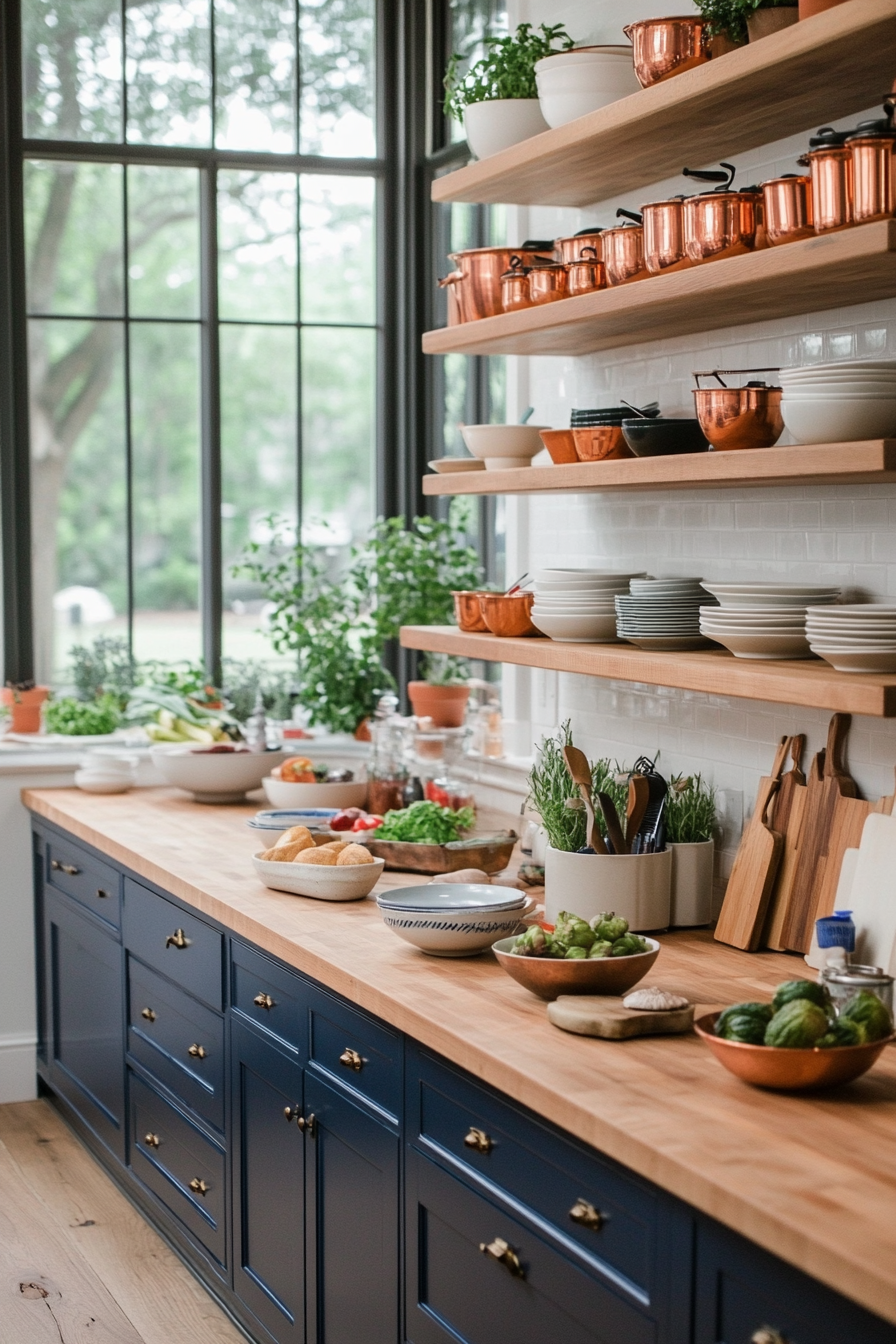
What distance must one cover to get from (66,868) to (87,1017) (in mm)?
428

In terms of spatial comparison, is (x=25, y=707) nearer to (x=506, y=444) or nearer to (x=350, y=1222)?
(x=506, y=444)

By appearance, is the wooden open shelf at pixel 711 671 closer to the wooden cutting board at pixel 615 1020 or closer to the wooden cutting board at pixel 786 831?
the wooden cutting board at pixel 786 831

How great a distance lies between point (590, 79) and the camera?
3.16 m

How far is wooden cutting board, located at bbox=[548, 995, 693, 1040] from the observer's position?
2.26m

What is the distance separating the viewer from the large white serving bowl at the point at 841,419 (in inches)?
94.2

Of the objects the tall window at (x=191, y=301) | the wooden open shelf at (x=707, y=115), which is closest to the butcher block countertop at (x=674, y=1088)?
the wooden open shelf at (x=707, y=115)

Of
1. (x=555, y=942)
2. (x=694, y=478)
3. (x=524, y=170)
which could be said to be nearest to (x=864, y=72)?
(x=694, y=478)

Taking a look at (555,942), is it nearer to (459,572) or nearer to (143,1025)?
(143,1025)

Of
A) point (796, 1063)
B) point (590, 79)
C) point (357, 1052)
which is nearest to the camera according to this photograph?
point (796, 1063)

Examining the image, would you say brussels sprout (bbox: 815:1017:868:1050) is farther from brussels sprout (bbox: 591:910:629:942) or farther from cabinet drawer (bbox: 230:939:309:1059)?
cabinet drawer (bbox: 230:939:309:1059)

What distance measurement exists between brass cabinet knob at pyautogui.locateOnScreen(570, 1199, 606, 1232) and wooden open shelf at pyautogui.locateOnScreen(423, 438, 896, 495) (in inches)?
44.4

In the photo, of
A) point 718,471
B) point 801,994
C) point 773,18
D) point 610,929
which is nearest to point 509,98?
point 773,18

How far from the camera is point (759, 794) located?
291 cm

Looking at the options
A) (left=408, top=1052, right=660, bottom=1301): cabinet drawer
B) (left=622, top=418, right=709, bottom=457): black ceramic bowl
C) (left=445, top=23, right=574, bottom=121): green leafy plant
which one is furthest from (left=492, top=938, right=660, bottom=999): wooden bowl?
(left=445, top=23, right=574, bottom=121): green leafy plant
